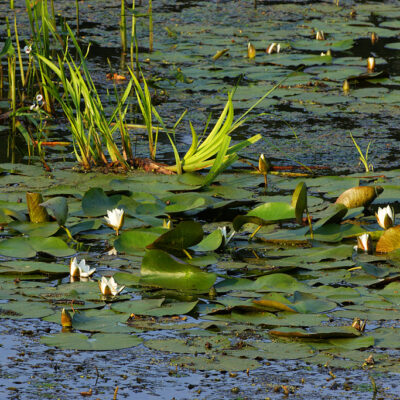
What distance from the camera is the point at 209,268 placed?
10.7 ft

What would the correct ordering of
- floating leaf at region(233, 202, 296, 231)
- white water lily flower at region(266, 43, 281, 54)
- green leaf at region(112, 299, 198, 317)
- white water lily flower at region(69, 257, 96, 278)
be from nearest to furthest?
green leaf at region(112, 299, 198, 317) < white water lily flower at region(69, 257, 96, 278) < floating leaf at region(233, 202, 296, 231) < white water lily flower at region(266, 43, 281, 54)

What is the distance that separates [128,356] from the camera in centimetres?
249

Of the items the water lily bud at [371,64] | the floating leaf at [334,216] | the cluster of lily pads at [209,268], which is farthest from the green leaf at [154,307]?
the water lily bud at [371,64]

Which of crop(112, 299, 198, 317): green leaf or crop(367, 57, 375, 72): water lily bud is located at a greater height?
crop(367, 57, 375, 72): water lily bud

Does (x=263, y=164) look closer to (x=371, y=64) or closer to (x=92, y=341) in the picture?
(x=92, y=341)

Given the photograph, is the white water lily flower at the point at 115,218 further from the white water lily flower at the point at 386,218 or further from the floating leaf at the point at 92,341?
the white water lily flower at the point at 386,218

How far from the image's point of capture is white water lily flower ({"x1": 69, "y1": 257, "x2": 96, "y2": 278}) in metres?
3.09

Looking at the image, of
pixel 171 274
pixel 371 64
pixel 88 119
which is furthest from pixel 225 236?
pixel 371 64

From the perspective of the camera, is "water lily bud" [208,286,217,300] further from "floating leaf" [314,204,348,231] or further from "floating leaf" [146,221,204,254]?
"floating leaf" [314,204,348,231]

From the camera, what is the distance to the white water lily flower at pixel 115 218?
352 centimetres

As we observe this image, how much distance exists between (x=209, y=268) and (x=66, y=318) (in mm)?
792

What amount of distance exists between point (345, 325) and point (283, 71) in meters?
4.53

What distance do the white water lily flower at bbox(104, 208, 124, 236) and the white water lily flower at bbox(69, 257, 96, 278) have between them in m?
0.46

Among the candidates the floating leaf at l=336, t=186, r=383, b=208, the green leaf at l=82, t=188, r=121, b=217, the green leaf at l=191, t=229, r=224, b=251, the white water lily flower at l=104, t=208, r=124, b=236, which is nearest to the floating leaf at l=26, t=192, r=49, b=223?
the green leaf at l=82, t=188, r=121, b=217
